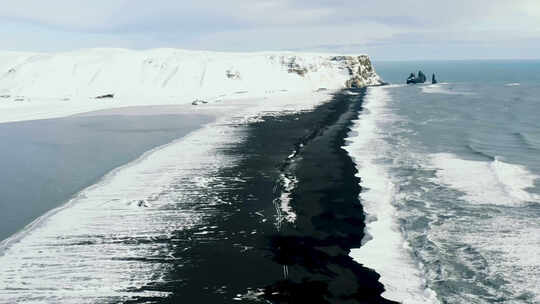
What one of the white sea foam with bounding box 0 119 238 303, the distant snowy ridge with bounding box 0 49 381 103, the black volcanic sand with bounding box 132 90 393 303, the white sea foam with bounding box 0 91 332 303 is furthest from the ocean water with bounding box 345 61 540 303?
the distant snowy ridge with bounding box 0 49 381 103

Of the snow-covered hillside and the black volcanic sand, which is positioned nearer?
the black volcanic sand

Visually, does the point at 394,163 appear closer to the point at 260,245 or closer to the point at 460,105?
the point at 260,245

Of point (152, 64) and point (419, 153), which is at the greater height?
point (152, 64)

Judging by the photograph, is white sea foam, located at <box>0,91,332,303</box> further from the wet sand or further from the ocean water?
the ocean water

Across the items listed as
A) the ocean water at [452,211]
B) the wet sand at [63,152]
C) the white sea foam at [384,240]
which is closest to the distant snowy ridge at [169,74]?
the wet sand at [63,152]

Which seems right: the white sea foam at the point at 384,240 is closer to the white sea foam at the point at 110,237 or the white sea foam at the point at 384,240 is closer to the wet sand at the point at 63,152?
the white sea foam at the point at 110,237

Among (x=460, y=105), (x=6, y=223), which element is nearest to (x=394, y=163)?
(x=6, y=223)

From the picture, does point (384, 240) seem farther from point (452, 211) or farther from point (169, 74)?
point (169, 74)
